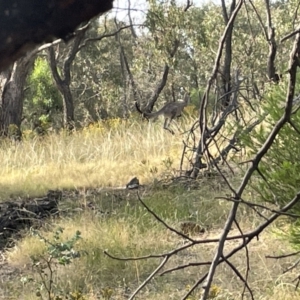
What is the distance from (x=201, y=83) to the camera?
22594mm

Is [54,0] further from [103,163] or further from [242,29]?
[242,29]

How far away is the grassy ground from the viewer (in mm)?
3398

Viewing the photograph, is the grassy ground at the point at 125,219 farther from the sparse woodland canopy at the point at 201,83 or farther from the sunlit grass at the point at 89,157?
the sparse woodland canopy at the point at 201,83

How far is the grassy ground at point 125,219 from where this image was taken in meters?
3.40

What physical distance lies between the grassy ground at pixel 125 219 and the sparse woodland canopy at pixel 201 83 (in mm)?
163

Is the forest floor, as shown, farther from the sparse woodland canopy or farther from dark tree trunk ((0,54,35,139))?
dark tree trunk ((0,54,35,139))

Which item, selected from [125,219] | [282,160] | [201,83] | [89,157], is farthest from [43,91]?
[282,160]

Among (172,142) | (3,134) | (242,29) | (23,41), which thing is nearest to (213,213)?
(172,142)

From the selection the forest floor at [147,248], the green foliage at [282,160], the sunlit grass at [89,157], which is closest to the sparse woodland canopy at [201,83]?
the green foliage at [282,160]

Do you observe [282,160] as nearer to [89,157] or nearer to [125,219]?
[125,219]

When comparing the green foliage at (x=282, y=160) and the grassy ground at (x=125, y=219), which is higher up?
the green foliage at (x=282, y=160)

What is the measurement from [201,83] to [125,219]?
18.4m

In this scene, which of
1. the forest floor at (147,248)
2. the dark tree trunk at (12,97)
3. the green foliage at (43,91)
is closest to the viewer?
the forest floor at (147,248)

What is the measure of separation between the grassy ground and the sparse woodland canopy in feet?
0.53
